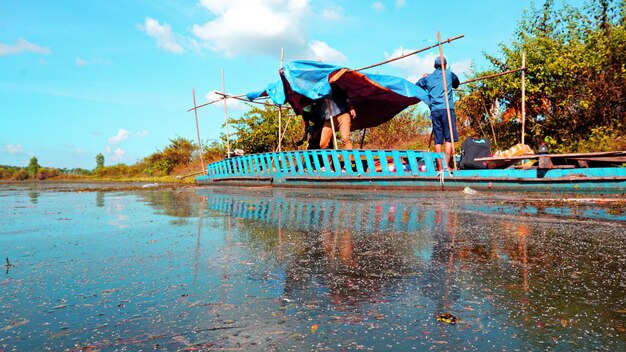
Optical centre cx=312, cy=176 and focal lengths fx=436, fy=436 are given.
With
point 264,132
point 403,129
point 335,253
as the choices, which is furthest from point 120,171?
point 335,253

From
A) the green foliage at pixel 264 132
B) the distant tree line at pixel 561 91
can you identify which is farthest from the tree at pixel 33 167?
the distant tree line at pixel 561 91

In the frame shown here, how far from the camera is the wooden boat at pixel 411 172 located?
24.9 ft

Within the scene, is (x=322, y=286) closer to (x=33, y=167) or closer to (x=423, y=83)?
(x=423, y=83)

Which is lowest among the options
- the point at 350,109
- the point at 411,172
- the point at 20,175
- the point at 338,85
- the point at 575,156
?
the point at 411,172

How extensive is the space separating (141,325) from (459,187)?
7888mm

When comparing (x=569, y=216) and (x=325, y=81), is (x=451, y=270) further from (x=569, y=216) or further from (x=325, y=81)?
(x=325, y=81)

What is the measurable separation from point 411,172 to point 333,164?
234cm

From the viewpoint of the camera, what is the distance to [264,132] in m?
19.1

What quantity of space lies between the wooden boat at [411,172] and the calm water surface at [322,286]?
3405 mm

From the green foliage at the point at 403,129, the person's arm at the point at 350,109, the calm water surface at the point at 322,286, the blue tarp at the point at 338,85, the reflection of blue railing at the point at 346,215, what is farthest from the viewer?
the green foliage at the point at 403,129

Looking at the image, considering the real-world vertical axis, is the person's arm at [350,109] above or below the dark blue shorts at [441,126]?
above

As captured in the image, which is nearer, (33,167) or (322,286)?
(322,286)

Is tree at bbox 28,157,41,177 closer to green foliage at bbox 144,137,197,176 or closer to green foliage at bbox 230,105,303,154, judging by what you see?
green foliage at bbox 144,137,197,176

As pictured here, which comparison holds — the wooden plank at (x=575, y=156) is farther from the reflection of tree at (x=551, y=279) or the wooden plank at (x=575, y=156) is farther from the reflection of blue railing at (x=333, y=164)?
the reflection of tree at (x=551, y=279)
